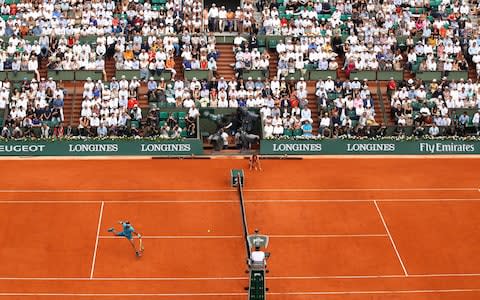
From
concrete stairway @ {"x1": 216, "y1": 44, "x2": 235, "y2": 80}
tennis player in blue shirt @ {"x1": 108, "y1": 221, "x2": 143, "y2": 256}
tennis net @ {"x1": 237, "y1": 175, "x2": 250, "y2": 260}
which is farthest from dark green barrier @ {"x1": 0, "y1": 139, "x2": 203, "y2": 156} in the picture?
tennis player in blue shirt @ {"x1": 108, "y1": 221, "x2": 143, "y2": 256}

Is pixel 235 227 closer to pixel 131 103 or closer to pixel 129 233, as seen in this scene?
pixel 129 233

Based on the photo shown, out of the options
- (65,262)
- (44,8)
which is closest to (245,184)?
(65,262)

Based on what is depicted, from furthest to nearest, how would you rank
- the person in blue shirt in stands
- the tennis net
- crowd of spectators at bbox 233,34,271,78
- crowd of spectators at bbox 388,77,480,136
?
crowd of spectators at bbox 233,34,271,78
crowd of spectators at bbox 388,77,480,136
the person in blue shirt in stands
the tennis net

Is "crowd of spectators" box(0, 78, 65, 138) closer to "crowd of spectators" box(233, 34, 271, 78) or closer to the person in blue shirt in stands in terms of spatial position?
"crowd of spectators" box(233, 34, 271, 78)

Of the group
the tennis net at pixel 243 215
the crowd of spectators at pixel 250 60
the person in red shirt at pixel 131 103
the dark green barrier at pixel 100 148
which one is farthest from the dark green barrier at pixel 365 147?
the person in red shirt at pixel 131 103

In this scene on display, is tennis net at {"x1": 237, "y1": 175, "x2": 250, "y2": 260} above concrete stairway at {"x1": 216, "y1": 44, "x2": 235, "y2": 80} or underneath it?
underneath

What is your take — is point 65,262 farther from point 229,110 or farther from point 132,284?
point 229,110
